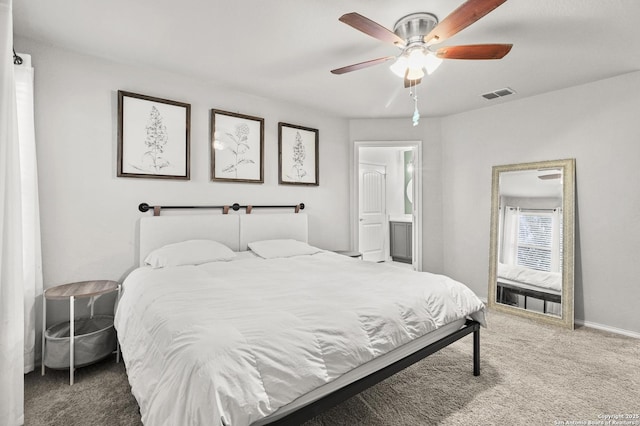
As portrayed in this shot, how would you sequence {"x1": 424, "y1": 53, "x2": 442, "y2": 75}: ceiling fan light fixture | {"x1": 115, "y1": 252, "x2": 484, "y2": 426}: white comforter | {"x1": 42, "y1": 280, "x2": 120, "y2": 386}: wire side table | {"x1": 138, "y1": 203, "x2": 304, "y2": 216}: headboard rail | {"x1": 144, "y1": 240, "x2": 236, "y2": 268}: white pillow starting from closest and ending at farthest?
1. {"x1": 115, "y1": 252, "x2": 484, "y2": 426}: white comforter
2. {"x1": 424, "y1": 53, "x2": 442, "y2": 75}: ceiling fan light fixture
3. {"x1": 42, "y1": 280, "x2": 120, "y2": 386}: wire side table
4. {"x1": 144, "y1": 240, "x2": 236, "y2": 268}: white pillow
5. {"x1": 138, "y1": 203, "x2": 304, "y2": 216}: headboard rail

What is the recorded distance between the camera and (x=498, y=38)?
92.1 inches

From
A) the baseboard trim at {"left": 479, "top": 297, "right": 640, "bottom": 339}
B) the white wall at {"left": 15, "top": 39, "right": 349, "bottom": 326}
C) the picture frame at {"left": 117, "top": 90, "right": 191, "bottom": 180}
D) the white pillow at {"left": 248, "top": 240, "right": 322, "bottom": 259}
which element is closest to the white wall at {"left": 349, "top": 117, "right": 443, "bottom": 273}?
the baseboard trim at {"left": 479, "top": 297, "right": 640, "bottom": 339}

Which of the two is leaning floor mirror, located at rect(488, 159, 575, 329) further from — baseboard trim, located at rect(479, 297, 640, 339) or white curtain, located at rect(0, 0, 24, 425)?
white curtain, located at rect(0, 0, 24, 425)

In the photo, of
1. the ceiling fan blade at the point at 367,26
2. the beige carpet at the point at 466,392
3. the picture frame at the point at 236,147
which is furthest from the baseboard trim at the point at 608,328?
the picture frame at the point at 236,147

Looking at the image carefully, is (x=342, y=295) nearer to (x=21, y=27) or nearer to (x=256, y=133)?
(x=256, y=133)

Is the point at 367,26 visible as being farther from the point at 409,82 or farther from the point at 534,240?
the point at 534,240

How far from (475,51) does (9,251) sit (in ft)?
9.24

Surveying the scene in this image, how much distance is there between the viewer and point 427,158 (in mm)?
4492

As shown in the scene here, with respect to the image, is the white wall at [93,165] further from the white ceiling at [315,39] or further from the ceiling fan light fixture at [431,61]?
the ceiling fan light fixture at [431,61]

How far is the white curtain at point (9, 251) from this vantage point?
4.43 feet

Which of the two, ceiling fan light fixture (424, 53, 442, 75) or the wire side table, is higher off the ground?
ceiling fan light fixture (424, 53, 442, 75)

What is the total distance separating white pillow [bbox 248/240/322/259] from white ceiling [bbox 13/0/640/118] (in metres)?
1.69

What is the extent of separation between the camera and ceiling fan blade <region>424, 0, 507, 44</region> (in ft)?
5.01

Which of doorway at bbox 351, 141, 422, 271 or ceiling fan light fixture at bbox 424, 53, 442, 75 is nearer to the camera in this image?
ceiling fan light fixture at bbox 424, 53, 442, 75
